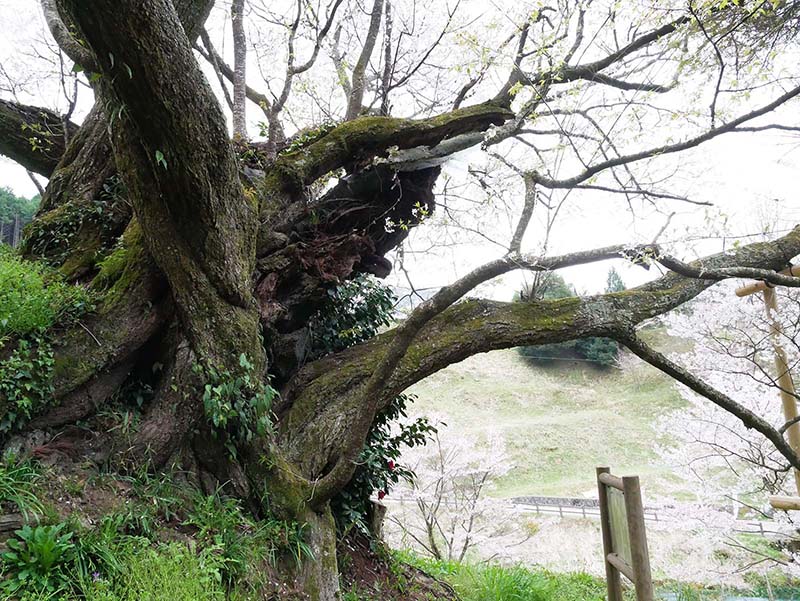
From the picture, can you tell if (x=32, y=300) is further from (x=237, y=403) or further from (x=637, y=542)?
(x=637, y=542)

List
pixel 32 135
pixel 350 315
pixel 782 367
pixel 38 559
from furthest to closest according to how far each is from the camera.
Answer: pixel 782 367, pixel 350 315, pixel 32 135, pixel 38 559

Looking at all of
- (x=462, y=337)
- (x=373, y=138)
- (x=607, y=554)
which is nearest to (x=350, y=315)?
(x=462, y=337)

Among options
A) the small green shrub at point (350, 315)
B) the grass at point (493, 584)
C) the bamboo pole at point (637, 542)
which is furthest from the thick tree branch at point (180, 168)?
the grass at point (493, 584)

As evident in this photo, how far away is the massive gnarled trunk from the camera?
84.1 inches

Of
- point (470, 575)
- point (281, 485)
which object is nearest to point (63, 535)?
point (281, 485)

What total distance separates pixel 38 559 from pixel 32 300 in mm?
1322

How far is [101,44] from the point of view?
1.79 m

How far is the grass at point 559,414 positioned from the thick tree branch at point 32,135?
30.7 feet

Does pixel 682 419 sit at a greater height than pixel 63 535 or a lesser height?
greater

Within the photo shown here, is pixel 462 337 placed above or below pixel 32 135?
below

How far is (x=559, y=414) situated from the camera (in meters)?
17.0

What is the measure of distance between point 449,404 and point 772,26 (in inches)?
592

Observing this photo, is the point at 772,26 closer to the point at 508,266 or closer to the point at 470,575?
the point at 508,266

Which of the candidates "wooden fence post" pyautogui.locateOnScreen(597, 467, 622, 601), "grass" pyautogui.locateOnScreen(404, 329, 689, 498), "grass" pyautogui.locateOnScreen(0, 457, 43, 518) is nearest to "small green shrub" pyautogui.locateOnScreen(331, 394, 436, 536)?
"wooden fence post" pyautogui.locateOnScreen(597, 467, 622, 601)
